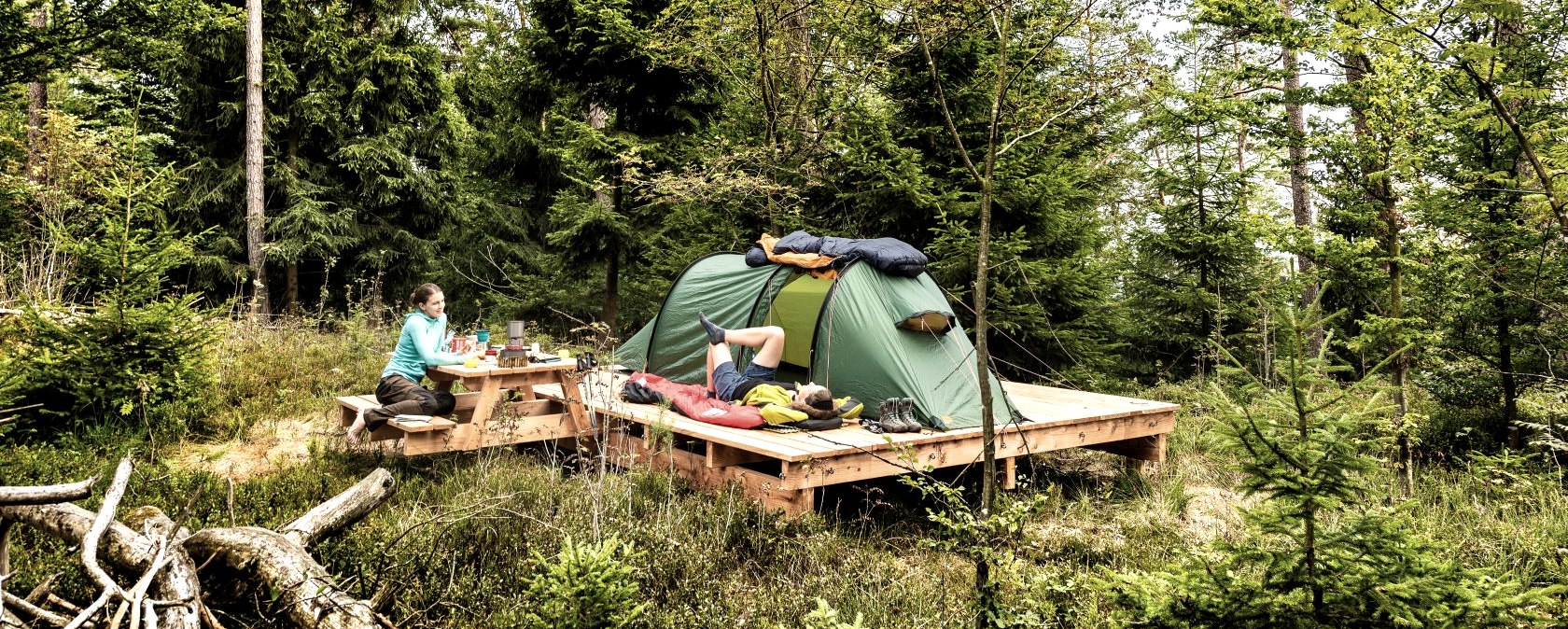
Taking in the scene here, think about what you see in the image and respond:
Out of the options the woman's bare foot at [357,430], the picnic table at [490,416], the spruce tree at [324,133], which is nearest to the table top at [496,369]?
the picnic table at [490,416]

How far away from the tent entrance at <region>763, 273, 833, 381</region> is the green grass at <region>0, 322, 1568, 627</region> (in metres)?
1.16

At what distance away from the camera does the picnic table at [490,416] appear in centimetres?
449

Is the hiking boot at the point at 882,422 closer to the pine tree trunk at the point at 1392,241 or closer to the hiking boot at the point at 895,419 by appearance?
the hiking boot at the point at 895,419

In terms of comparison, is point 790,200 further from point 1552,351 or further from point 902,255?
point 1552,351

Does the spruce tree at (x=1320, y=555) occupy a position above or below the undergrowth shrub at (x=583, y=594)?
above

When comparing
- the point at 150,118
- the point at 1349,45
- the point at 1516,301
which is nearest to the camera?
the point at 1349,45

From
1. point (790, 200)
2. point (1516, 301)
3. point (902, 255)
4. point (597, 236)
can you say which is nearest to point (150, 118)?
point (597, 236)

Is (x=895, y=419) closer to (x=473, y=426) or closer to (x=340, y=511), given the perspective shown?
(x=473, y=426)

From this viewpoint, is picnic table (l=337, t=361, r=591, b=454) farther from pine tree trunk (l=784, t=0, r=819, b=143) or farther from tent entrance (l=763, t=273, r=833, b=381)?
pine tree trunk (l=784, t=0, r=819, b=143)

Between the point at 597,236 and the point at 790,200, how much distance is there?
2402 mm

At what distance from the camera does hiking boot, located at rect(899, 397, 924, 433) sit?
4.78 meters

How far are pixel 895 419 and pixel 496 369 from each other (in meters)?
2.35

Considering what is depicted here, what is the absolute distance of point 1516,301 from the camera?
5.48m

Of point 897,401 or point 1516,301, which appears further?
point 1516,301
